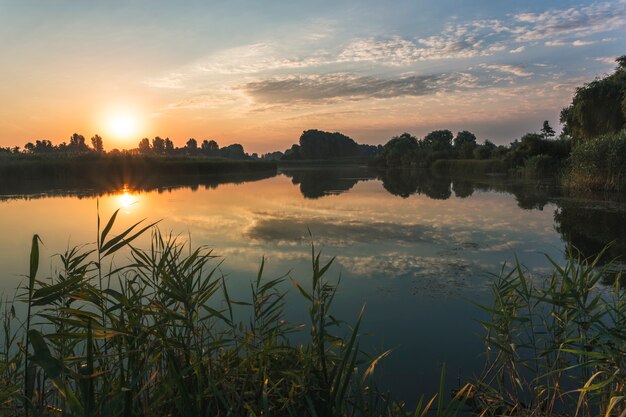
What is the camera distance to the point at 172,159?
50.9 m

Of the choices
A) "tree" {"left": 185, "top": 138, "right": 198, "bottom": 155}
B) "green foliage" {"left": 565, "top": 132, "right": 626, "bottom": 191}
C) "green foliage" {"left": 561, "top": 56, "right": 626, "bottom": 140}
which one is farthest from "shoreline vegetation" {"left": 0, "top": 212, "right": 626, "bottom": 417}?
"tree" {"left": 185, "top": 138, "right": 198, "bottom": 155}

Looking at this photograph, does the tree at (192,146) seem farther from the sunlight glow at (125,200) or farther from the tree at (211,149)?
the sunlight glow at (125,200)

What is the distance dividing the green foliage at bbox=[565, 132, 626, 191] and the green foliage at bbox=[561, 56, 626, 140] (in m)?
10.2

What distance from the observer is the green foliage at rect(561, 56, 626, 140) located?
30406 mm

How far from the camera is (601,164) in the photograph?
2144 cm

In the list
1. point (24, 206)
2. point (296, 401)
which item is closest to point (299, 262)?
point (296, 401)

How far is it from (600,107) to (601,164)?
1332 cm

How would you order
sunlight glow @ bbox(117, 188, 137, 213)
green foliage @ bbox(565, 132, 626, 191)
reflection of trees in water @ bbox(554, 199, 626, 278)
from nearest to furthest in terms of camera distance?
1. reflection of trees in water @ bbox(554, 199, 626, 278)
2. green foliage @ bbox(565, 132, 626, 191)
3. sunlight glow @ bbox(117, 188, 137, 213)

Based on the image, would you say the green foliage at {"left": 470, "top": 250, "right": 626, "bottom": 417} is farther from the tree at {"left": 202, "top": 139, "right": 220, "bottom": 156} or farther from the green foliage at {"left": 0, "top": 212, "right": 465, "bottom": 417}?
the tree at {"left": 202, "top": 139, "right": 220, "bottom": 156}

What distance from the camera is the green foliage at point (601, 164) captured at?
1997 centimetres

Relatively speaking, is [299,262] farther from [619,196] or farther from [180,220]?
[619,196]

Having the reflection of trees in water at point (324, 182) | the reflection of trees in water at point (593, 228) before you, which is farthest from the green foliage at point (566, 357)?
the reflection of trees in water at point (324, 182)

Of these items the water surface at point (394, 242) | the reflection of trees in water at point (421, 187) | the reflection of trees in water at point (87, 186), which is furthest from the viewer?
the reflection of trees in water at point (421, 187)

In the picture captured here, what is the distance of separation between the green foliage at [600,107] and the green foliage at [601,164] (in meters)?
10.2
